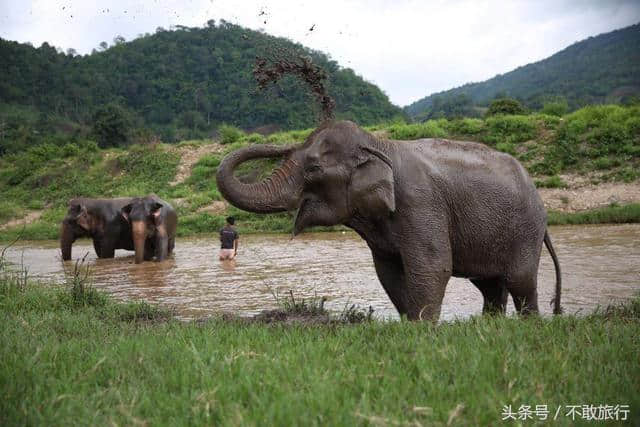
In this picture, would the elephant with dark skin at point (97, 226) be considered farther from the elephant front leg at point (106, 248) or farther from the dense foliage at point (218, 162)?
the dense foliage at point (218, 162)

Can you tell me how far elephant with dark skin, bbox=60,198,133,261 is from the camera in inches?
543

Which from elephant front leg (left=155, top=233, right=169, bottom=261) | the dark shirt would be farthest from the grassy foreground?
elephant front leg (left=155, top=233, right=169, bottom=261)

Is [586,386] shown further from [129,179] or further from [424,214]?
[129,179]

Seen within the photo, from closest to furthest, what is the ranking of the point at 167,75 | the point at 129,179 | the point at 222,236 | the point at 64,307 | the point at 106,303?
1. the point at 64,307
2. the point at 106,303
3. the point at 222,236
4. the point at 129,179
5. the point at 167,75

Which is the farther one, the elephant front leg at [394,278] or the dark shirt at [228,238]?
the dark shirt at [228,238]

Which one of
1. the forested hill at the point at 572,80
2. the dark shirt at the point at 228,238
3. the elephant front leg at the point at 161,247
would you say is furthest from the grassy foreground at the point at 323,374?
the forested hill at the point at 572,80

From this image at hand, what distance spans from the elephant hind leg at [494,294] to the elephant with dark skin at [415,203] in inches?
10.6

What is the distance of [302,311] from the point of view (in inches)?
219

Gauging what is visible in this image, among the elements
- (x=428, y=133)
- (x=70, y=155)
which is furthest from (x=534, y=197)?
(x=70, y=155)

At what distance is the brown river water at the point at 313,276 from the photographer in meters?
7.05

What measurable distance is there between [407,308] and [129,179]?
2711 centimetres

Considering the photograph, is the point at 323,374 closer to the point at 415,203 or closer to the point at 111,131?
the point at 415,203

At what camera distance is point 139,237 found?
41.1 feet

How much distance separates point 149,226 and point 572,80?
291 feet
